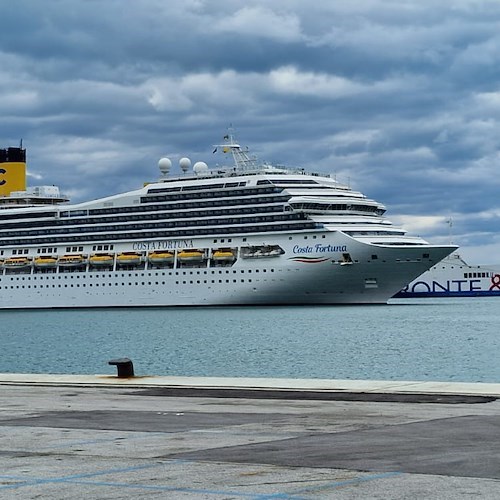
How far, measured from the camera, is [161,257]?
317ft

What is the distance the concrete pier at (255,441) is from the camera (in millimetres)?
9570

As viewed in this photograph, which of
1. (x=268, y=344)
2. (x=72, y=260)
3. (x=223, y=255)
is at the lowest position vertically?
(x=268, y=344)

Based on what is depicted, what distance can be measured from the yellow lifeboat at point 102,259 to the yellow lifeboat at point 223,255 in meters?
11.3

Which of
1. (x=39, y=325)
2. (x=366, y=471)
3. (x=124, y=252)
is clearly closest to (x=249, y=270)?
(x=124, y=252)

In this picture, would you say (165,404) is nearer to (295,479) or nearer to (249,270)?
(295,479)

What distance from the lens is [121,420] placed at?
1498 cm

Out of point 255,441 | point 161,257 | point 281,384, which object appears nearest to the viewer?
point 255,441

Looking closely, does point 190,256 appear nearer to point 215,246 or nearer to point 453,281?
point 215,246

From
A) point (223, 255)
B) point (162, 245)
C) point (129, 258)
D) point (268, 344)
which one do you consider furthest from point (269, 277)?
point (268, 344)

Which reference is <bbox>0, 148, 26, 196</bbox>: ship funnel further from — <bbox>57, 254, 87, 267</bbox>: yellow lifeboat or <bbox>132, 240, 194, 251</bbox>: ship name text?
<bbox>132, 240, 194, 251</bbox>: ship name text

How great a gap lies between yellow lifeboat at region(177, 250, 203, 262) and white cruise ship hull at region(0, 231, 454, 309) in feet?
2.19

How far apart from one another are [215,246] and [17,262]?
21.7 meters

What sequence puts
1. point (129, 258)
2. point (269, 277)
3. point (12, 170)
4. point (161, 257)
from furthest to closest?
1. point (12, 170)
2. point (129, 258)
3. point (161, 257)
4. point (269, 277)

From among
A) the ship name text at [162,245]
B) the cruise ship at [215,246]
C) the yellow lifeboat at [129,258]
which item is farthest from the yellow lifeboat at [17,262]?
the ship name text at [162,245]
